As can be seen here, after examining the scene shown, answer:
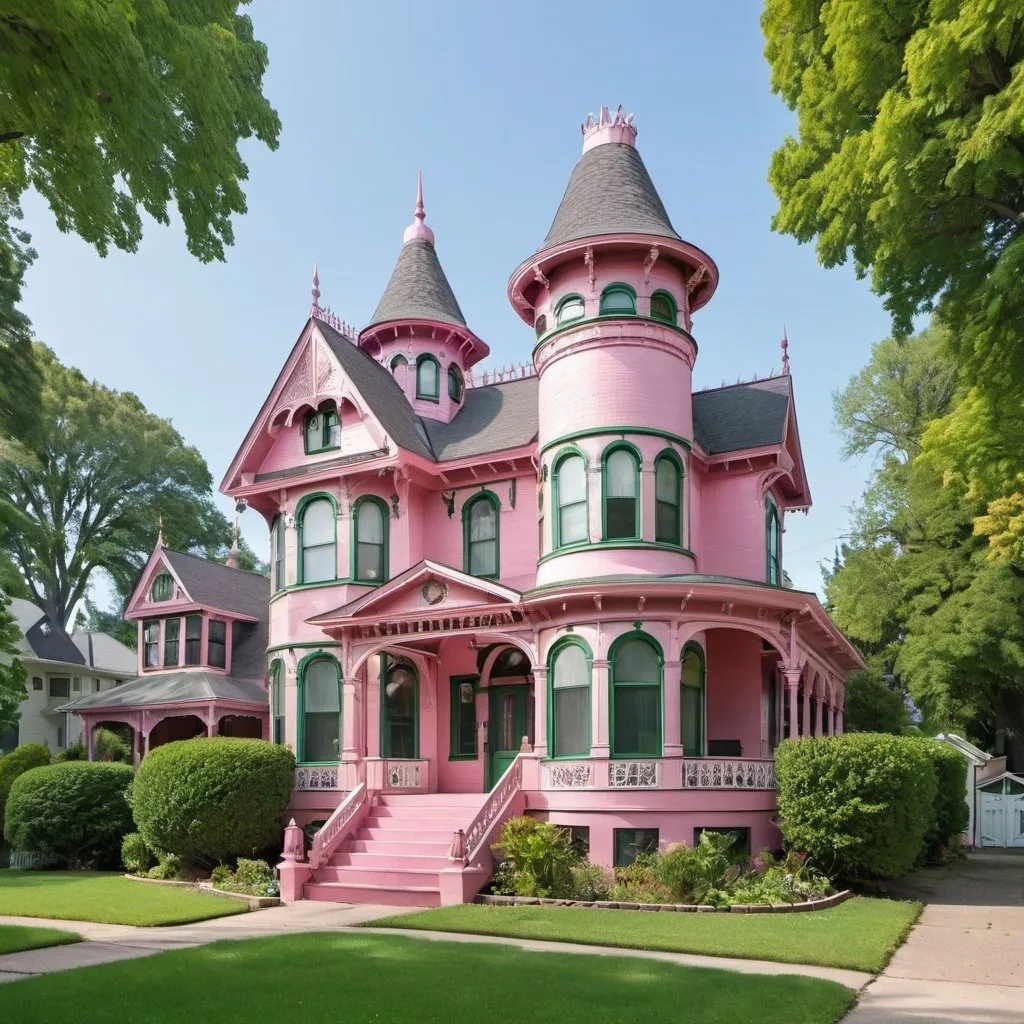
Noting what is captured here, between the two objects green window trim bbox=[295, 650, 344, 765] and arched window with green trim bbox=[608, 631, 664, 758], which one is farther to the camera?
green window trim bbox=[295, 650, 344, 765]

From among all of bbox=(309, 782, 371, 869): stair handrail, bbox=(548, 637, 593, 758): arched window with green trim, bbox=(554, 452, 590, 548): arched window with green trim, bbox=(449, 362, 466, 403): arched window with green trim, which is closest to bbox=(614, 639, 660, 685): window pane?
bbox=(548, 637, 593, 758): arched window with green trim

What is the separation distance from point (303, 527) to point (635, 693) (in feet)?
29.2

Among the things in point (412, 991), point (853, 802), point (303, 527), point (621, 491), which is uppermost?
point (621, 491)

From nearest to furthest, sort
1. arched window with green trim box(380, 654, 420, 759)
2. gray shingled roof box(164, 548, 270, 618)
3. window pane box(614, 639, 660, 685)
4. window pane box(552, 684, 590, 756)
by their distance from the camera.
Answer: window pane box(614, 639, 660, 685), window pane box(552, 684, 590, 756), arched window with green trim box(380, 654, 420, 759), gray shingled roof box(164, 548, 270, 618)

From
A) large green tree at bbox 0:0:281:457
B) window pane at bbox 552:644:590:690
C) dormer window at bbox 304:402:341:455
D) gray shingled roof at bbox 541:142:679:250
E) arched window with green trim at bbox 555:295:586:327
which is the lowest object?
window pane at bbox 552:644:590:690

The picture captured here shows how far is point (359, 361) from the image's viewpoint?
81.1 ft

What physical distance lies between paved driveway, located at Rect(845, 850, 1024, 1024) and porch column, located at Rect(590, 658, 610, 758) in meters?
5.55

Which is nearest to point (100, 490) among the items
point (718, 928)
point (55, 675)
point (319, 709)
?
point (55, 675)

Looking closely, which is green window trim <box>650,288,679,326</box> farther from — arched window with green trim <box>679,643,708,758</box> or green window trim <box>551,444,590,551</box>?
arched window with green trim <box>679,643,708,758</box>

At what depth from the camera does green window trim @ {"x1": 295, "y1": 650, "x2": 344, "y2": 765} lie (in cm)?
2214

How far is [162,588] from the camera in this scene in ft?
106

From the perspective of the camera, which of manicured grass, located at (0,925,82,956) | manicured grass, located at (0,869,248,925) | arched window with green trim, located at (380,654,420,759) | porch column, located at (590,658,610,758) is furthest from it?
arched window with green trim, located at (380,654,420,759)

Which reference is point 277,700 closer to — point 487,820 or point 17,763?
point 487,820

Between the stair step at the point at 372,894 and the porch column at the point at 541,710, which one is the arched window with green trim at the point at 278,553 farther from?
the stair step at the point at 372,894
